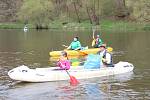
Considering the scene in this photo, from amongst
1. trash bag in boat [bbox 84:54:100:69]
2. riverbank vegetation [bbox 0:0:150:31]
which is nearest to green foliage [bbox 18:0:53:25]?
riverbank vegetation [bbox 0:0:150:31]

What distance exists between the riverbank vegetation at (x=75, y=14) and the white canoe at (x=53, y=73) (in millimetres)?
59391

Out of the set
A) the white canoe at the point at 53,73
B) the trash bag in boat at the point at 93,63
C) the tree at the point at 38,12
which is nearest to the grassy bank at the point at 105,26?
the tree at the point at 38,12

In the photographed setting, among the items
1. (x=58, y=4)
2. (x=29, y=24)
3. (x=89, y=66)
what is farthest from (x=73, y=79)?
(x=58, y=4)

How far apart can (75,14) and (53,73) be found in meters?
74.0

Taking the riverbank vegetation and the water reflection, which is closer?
the water reflection

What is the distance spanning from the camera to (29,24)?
9288 cm

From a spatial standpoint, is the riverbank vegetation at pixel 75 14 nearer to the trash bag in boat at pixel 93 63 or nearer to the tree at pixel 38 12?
the tree at pixel 38 12

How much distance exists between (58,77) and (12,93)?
3.39 m

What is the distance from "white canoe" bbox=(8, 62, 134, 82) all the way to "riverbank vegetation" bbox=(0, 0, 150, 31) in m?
59.4

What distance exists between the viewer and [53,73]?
69.7 feet

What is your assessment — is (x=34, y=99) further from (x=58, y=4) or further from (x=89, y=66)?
(x=58, y=4)

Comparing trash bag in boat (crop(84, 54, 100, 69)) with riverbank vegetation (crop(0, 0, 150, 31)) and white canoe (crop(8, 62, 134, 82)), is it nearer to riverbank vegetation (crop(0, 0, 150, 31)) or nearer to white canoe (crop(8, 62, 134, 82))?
white canoe (crop(8, 62, 134, 82))

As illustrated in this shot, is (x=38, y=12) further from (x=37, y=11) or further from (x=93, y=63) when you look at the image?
(x=93, y=63)

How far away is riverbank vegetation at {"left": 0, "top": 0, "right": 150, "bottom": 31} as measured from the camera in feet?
285
